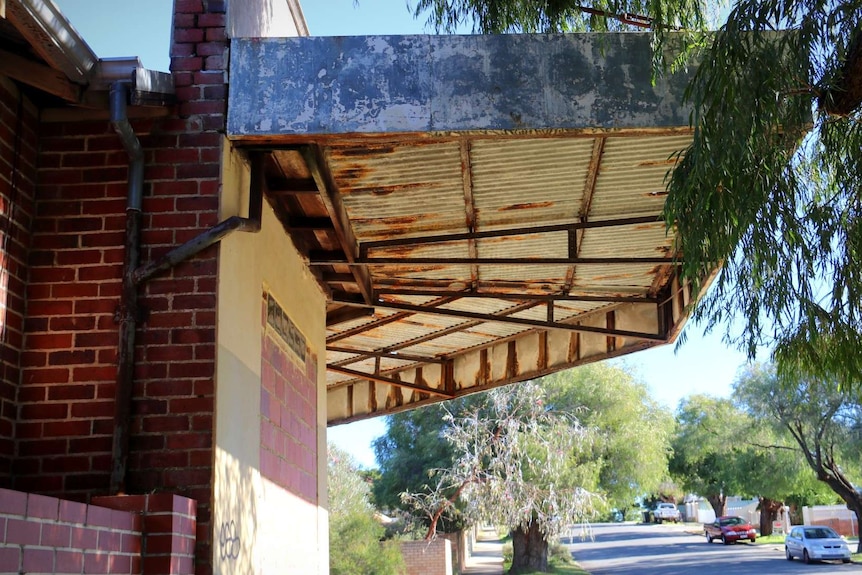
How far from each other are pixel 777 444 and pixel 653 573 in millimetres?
12888

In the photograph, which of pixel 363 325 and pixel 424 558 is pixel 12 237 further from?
pixel 424 558

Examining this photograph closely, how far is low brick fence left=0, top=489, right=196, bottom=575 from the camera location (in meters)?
3.33

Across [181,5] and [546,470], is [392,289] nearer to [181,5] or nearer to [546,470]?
[181,5]

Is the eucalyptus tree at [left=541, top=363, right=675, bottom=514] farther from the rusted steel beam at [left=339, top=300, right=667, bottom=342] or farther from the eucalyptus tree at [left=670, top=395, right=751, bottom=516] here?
the rusted steel beam at [left=339, top=300, right=667, bottom=342]

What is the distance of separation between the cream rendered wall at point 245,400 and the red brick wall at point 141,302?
125mm

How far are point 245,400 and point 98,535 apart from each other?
6.45ft

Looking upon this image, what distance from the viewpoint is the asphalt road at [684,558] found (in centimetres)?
3241

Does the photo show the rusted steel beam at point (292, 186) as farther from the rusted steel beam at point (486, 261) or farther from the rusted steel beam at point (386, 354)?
the rusted steel beam at point (386, 354)

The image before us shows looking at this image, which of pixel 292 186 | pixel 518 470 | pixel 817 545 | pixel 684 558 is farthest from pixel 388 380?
pixel 684 558

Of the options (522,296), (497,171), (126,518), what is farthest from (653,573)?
(126,518)

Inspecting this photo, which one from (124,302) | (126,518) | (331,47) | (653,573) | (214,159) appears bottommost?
(653,573)

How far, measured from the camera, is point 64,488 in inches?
204

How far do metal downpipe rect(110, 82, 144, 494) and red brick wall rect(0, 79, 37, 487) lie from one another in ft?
1.97

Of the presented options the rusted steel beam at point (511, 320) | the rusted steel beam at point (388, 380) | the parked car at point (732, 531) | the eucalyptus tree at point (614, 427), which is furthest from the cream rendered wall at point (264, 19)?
the parked car at point (732, 531)
